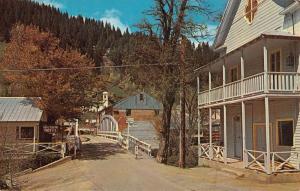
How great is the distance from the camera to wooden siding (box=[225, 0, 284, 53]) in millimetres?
24984

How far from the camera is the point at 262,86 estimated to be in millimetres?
21484

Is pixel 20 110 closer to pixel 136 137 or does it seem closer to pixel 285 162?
pixel 136 137

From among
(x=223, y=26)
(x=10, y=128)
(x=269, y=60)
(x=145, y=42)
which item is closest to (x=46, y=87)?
(x=10, y=128)

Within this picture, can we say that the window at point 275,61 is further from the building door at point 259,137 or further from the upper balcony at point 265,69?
the building door at point 259,137

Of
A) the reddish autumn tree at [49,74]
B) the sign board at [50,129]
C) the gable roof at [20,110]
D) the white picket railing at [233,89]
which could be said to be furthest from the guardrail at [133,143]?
the white picket railing at [233,89]

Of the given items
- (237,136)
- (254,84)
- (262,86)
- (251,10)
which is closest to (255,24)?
(251,10)

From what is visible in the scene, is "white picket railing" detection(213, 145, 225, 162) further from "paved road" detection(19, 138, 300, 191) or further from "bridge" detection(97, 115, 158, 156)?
"bridge" detection(97, 115, 158, 156)

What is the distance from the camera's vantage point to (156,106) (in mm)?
89938

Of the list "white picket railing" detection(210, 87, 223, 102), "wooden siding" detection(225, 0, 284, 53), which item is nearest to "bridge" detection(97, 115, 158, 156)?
"white picket railing" detection(210, 87, 223, 102)

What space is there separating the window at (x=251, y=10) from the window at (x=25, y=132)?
19.5 metres

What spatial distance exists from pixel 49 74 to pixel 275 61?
18.3 m

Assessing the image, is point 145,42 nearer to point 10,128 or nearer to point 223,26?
point 223,26

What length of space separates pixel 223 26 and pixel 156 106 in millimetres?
58893

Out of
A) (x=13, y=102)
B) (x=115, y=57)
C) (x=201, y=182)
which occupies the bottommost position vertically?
(x=201, y=182)
